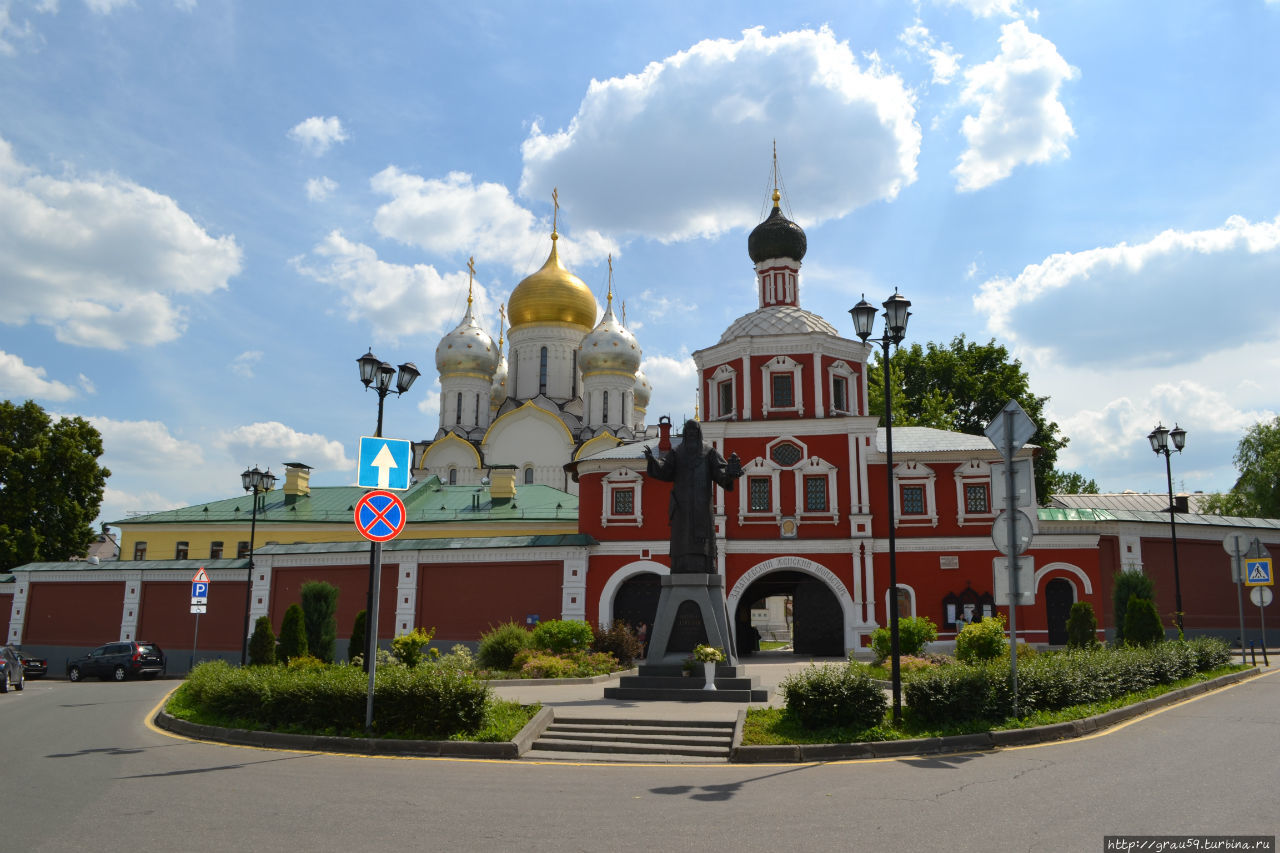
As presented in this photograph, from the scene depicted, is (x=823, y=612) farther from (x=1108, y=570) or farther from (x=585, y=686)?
(x=585, y=686)

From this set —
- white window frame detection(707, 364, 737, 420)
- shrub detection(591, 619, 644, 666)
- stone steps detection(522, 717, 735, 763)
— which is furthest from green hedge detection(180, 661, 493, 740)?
white window frame detection(707, 364, 737, 420)

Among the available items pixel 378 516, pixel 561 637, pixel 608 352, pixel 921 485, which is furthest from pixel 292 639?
pixel 608 352

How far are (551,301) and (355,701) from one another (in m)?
41.9

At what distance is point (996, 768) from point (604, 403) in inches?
1611

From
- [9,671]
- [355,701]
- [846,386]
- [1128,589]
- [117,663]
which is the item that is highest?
[846,386]

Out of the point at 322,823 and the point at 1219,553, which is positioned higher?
the point at 1219,553

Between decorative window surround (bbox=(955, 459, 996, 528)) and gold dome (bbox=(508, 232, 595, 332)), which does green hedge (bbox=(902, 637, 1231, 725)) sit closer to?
decorative window surround (bbox=(955, 459, 996, 528))

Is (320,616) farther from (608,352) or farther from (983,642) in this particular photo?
(608,352)

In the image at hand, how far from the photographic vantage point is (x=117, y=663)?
27438 millimetres

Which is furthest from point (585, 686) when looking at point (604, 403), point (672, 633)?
point (604, 403)

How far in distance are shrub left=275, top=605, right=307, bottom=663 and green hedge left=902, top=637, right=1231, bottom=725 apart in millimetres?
14824

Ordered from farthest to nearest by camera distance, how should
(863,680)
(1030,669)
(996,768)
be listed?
(1030,669) → (863,680) → (996,768)

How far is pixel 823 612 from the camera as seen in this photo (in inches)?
1164

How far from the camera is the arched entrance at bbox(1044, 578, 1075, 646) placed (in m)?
28.4
